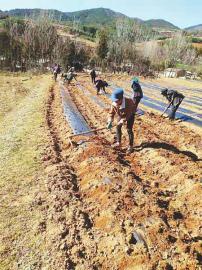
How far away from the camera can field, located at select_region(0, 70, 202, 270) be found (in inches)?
182

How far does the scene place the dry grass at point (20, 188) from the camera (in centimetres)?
468

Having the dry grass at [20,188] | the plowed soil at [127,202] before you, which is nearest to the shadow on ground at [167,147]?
the plowed soil at [127,202]

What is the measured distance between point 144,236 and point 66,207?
1504 mm

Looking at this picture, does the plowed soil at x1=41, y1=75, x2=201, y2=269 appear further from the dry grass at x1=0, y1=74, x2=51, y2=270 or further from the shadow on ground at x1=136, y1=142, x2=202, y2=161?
the dry grass at x1=0, y1=74, x2=51, y2=270

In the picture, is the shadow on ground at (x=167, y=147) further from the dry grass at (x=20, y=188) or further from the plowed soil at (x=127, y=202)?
the dry grass at (x=20, y=188)

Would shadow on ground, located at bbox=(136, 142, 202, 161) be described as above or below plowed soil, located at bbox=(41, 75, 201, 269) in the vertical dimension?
below

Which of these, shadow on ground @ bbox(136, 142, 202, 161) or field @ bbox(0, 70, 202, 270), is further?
shadow on ground @ bbox(136, 142, 202, 161)

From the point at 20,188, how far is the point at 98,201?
1.59 metres

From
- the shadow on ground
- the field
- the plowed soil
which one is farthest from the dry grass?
the shadow on ground

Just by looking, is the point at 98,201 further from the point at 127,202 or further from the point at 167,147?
the point at 167,147

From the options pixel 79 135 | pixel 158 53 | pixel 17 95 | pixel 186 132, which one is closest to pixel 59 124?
pixel 79 135

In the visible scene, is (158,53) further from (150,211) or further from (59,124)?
(150,211)

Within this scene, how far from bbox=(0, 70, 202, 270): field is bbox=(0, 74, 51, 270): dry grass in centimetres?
1

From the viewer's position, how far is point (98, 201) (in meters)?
6.09
